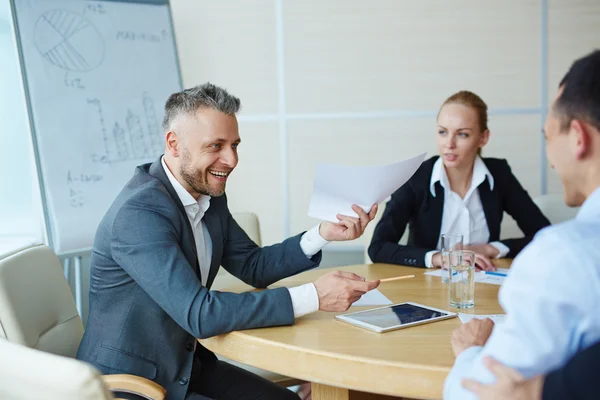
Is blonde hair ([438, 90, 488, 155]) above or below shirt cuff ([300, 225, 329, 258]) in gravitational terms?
above

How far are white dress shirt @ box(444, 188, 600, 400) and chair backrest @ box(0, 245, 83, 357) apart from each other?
1355 mm

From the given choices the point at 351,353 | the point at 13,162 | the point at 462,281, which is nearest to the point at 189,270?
the point at 351,353

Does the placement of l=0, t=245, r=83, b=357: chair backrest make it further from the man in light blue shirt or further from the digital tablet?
the man in light blue shirt

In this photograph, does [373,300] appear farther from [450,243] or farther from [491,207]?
[491,207]

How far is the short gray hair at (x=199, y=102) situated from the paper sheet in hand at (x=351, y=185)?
1.18ft

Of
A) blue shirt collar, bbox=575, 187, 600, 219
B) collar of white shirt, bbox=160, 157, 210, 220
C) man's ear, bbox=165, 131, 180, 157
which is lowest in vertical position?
collar of white shirt, bbox=160, 157, 210, 220

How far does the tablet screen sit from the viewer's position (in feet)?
5.59

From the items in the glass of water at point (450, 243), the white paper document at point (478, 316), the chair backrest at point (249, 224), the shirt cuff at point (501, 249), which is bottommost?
the shirt cuff at point (501, 249)

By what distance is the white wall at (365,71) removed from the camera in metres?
3.90

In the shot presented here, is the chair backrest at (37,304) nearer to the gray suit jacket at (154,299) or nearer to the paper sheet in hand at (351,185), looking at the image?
the gray suit jacket at (154,299)

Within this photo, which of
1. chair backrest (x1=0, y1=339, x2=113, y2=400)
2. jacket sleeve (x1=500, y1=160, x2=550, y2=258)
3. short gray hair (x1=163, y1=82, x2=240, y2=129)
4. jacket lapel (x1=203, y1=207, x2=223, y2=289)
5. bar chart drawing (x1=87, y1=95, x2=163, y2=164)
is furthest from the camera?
bar chart drawing (x1=87, y1=95, x2=163, y2=164)

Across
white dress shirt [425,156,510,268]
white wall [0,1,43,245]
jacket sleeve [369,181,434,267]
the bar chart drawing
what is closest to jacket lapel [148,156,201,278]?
jacket sleeve [369,181,434,267]

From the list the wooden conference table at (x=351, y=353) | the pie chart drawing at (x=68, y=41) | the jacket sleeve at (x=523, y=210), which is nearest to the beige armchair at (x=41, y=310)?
the wooden conference table at (x=351, y=353)

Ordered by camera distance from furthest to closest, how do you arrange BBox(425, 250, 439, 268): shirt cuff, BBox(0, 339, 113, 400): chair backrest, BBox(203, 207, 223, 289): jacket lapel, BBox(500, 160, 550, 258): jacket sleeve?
BBox(500, 160, 550, 258): jacket sleeve → BBox(425, 250, 439, 268): shirt cuff → BBox(203, 207, 223, 289): jacket lapel → BBox(0, 339, 113, 400): chair backrest
